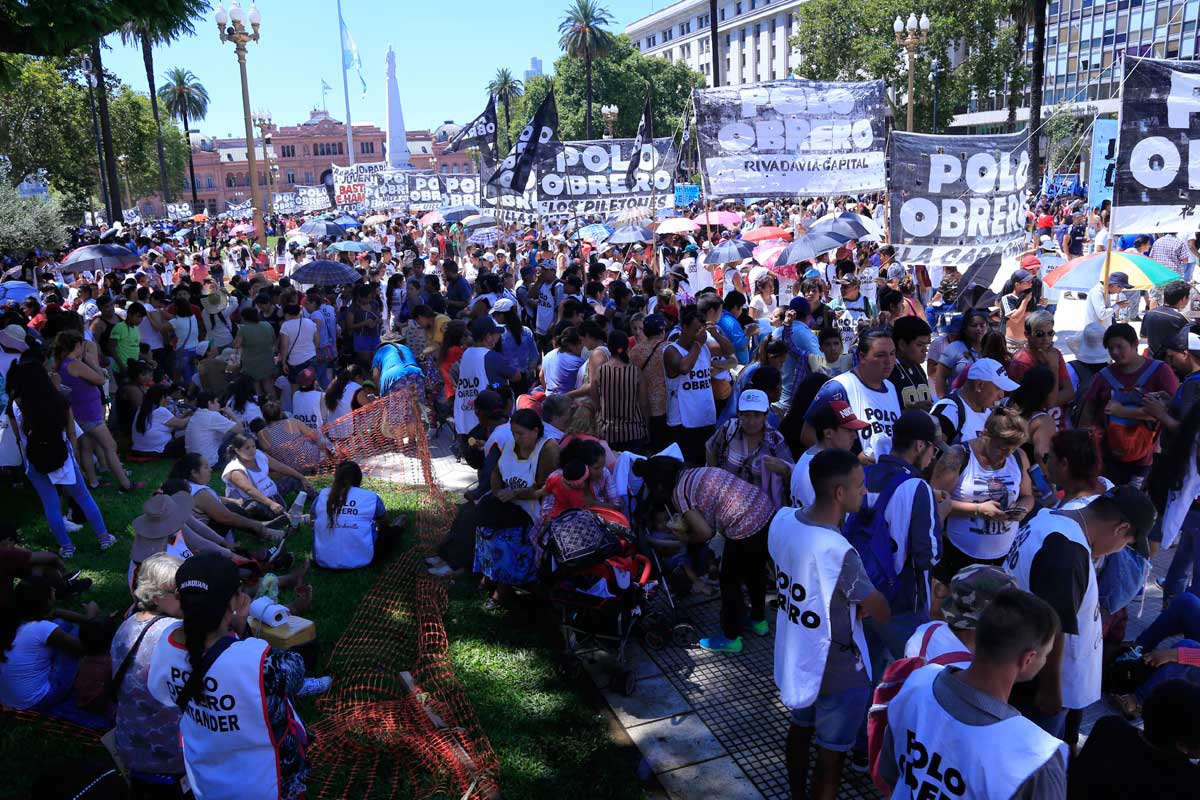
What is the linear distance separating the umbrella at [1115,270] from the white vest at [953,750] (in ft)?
28.7

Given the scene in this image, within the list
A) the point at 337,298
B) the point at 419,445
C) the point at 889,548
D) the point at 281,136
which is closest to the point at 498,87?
the point at 281,136

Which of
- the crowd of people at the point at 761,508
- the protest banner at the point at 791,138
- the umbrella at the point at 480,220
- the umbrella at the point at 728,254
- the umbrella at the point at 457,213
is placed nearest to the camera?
the crowd of people at the point at 761,508

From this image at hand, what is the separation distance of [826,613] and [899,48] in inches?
1986

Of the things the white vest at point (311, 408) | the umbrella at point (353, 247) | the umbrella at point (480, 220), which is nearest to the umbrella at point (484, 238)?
the umbrella at point (480, 220)

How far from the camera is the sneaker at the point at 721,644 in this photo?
5.47 m

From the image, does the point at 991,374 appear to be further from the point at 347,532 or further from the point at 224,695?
the point at 347,532

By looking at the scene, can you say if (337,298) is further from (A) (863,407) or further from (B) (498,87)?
(B) (498,87)

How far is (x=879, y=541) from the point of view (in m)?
3.95

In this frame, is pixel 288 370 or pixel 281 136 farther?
pixel 281 136

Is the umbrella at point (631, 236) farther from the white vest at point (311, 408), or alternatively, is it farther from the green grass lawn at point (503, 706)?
the green grass lawn at point (503, 706)

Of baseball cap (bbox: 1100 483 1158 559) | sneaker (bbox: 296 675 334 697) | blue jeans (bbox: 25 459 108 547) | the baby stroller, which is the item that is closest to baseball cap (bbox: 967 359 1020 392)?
baseball cap (bbox: 1100 483 1158 559)

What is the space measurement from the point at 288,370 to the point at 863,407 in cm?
826

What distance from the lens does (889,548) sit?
3.94 meters

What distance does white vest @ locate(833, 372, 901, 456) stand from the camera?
530cm
